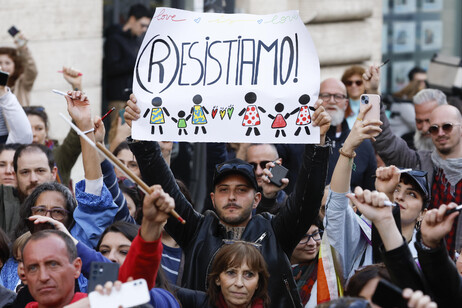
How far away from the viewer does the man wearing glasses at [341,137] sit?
25.3ft

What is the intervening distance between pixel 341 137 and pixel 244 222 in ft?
8.25

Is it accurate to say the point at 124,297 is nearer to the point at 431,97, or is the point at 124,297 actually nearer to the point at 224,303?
the point at 224,303

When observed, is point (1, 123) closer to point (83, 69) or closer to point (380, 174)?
point (83, 69)

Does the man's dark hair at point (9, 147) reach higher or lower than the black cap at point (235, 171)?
higher

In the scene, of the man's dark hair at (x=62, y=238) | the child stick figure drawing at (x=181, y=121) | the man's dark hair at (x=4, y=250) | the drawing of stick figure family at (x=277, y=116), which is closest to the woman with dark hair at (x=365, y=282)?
the man's dark hair at (x=62, y=238)

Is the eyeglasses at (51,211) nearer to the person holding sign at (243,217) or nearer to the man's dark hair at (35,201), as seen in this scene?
the man's dark hair at (35,201)

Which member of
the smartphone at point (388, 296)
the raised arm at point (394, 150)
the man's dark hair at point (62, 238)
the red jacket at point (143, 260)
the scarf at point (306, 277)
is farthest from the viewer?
the raised arm at point (394, 150)

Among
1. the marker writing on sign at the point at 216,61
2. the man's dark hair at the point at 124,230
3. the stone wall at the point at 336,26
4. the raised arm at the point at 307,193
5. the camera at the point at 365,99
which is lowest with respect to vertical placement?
the man's dark hair at the point at 124,230

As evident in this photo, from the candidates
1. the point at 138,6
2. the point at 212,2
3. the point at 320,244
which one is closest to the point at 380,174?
the point at 320,244

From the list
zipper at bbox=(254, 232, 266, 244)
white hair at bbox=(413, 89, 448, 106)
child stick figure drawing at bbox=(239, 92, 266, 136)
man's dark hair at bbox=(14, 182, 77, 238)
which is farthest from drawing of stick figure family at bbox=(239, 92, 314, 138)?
white hair at bbox=(413, 89, 448, 106)

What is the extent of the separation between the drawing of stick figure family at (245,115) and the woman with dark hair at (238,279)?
784 millimetres

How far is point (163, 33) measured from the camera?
6.02 m

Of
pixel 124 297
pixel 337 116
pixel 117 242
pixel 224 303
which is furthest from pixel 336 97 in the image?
pixel 124 297

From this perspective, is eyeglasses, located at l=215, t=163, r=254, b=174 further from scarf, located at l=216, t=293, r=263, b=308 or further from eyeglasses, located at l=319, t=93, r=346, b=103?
eyeglasses, located at l=319, t=93, r=346, b=103
